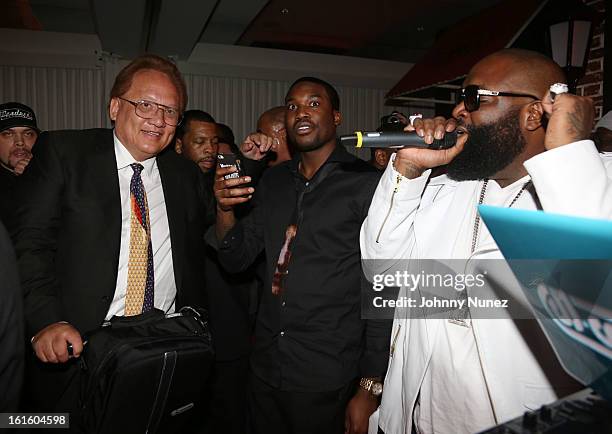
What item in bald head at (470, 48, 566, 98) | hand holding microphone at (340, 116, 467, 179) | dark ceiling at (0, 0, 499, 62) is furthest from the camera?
dark ceiling at (0, 0, 499, 62)

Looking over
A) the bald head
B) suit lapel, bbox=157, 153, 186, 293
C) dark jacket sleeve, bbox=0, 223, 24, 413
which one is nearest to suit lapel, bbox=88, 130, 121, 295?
suit lapel, bbox=157, 153, 186, 293

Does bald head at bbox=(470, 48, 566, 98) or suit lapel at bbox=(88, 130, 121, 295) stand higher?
bald head at bbox=(470, 48, 566, 98)

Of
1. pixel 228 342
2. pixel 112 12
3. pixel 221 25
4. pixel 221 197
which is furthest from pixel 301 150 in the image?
pixel 221 25

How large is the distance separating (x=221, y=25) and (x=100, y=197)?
5.28m

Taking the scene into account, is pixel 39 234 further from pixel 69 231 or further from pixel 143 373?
Answer: pixel 143 373

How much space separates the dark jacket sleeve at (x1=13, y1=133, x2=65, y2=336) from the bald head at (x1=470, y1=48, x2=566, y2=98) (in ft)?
5.65

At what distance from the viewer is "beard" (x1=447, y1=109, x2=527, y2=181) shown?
146cm

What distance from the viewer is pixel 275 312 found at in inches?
85.0

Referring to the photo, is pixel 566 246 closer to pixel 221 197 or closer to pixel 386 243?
pixel 386 243

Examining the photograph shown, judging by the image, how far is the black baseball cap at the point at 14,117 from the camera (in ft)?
12.3

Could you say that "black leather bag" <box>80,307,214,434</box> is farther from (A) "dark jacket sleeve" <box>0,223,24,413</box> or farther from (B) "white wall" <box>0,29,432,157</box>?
(B) "white wall" <box>0,29,432,157</box>

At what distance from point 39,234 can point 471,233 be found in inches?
64.0

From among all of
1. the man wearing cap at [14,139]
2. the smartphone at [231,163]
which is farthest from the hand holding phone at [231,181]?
the man wearing cap at [14,139]

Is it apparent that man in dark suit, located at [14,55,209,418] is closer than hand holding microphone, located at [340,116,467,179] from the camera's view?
No
